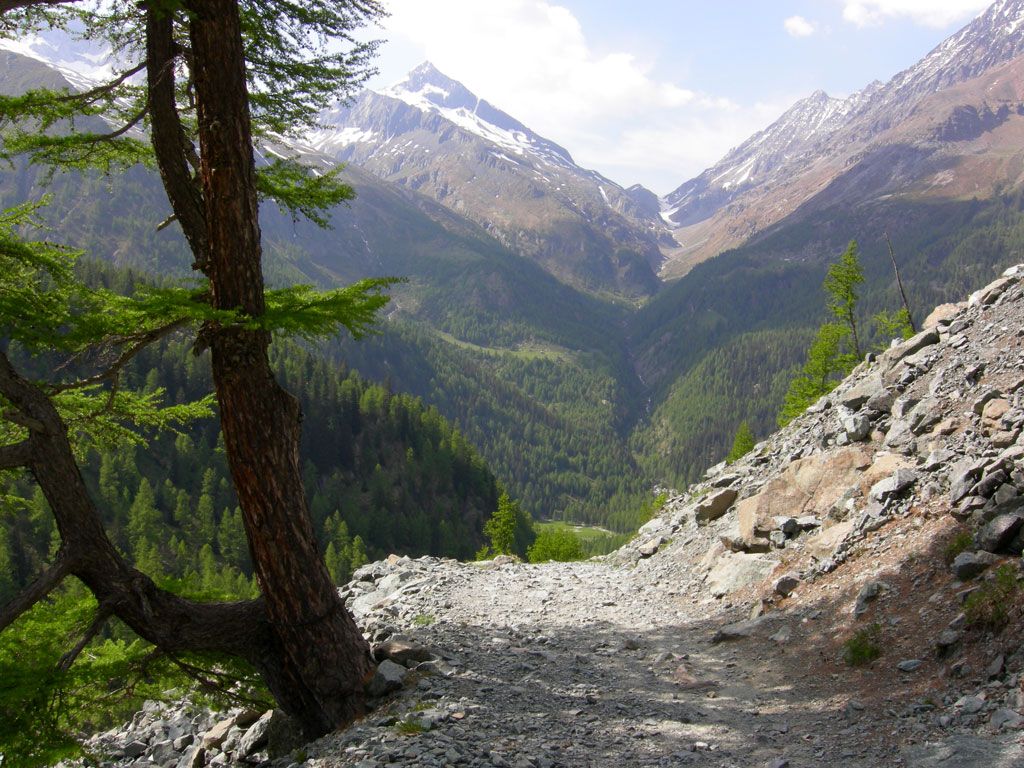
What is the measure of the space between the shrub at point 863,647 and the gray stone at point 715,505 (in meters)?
9.80

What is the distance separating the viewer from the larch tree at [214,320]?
793 cm

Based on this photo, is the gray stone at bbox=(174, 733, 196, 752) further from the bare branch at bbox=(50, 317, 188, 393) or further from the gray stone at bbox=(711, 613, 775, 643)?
the gray stone at bbox=(711, 613, 775, 643)

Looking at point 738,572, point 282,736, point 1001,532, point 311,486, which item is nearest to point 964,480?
point 1001,532

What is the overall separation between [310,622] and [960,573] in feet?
30.1

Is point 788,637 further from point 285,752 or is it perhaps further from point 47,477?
point 47,477

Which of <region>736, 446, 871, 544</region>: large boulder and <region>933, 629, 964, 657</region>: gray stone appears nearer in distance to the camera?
<region>933, 629, 964, 657</region>: gray stone

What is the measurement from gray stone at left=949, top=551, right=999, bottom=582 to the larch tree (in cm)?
855

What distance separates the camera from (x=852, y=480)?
49.8 feet

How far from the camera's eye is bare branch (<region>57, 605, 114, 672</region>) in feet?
26.0

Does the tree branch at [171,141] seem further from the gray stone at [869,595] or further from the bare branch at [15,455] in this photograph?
the gray stone at [869,595]

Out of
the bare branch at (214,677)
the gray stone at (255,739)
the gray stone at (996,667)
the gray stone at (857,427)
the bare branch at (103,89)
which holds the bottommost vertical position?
the gray stone at (255,739)

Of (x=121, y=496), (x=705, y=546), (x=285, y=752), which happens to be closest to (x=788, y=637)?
(x=705, y=546)

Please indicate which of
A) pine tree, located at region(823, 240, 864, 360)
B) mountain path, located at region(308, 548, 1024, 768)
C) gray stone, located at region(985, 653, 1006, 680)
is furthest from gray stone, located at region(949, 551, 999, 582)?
pine tree, located at region(823, 240, 864, 360)

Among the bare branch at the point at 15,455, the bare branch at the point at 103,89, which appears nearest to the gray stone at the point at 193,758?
the bare branch at the point at 15,455
